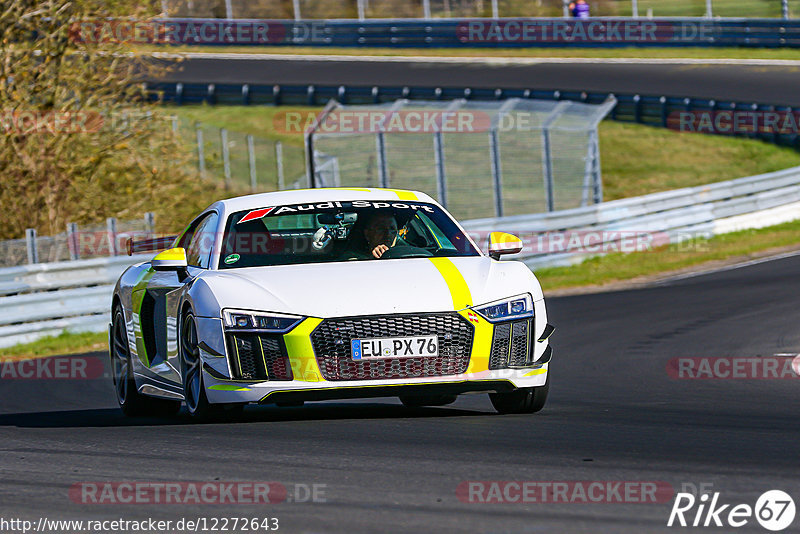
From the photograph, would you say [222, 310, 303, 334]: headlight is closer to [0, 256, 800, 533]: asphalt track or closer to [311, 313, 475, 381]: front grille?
[311, 313, 475, 381]: front grille

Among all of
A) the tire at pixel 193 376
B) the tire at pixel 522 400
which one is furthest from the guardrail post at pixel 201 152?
the tire at pixel 522 400

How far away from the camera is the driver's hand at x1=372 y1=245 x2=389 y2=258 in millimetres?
8406

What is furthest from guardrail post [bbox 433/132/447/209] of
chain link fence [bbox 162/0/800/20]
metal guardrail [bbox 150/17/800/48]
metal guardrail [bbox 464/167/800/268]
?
chain link fence [bbox 162/0/800/20]

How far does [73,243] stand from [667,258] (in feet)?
30.4

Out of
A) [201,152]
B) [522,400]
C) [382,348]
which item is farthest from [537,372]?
[201,152]

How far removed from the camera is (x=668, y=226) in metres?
22.8

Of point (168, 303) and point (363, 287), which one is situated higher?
point (363, 287)

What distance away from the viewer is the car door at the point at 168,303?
848 centimetres

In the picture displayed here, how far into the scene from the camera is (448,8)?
46625 mm

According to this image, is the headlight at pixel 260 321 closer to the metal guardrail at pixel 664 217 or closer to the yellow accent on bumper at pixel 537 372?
the yellow accent on bumper at pixel 537 372

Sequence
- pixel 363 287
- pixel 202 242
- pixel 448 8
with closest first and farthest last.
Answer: pixel 363 287 < pixel 202 242 < pixel 448 8

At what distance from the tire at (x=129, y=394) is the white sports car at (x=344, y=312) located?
47cm

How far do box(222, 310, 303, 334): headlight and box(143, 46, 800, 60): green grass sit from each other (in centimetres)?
3405

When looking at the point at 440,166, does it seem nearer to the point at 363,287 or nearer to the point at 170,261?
the point at 170,261
